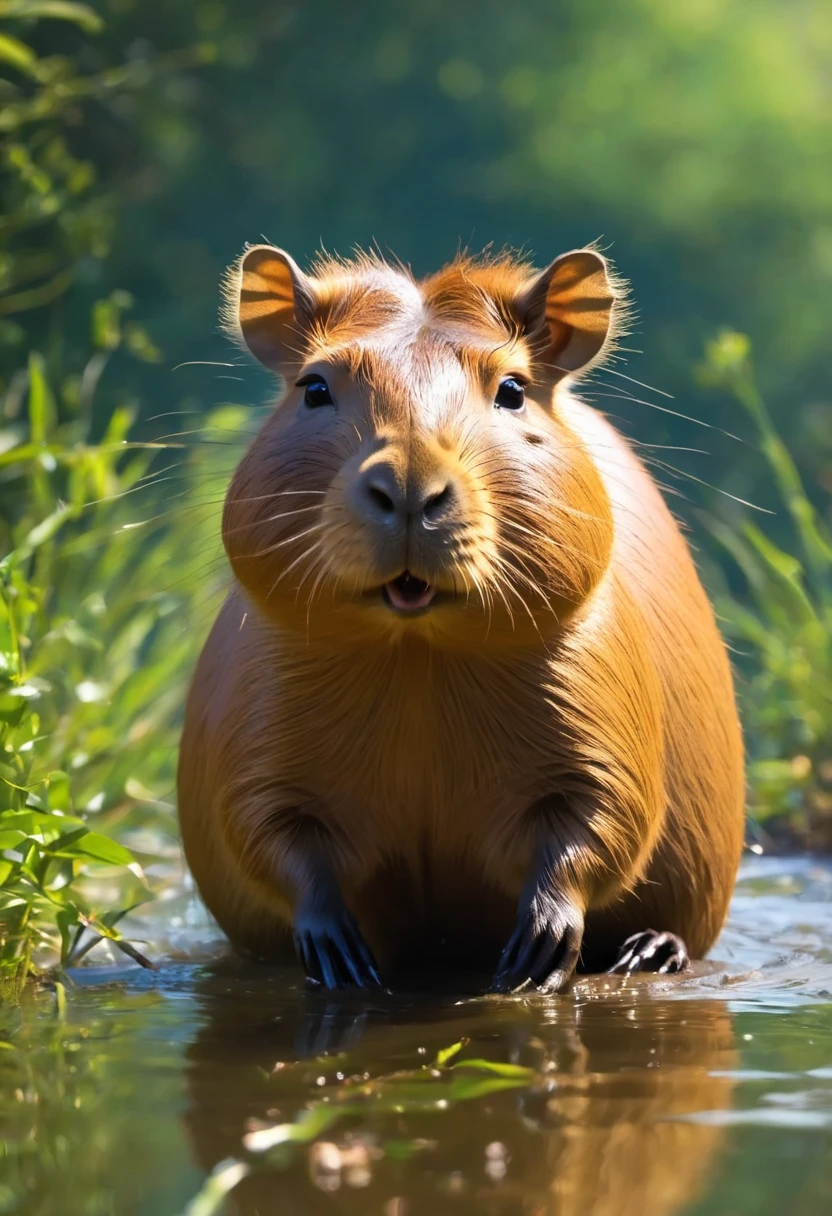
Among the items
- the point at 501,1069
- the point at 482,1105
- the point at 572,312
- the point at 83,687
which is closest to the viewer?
the point at 482,1105

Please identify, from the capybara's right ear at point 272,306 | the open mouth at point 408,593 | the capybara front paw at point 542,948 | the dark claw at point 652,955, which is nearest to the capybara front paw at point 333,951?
the capybara front paw at point 542,948

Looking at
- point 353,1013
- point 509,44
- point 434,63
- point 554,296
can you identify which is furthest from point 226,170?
point 353,1013

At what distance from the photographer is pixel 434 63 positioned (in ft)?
44.8

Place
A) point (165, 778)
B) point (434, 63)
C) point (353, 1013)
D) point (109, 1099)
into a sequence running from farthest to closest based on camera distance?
1. point (434, 63)
2. point (165, 778)
3. point (353, 1013)
4. point (109, 1099)

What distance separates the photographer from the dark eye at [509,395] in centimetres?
326

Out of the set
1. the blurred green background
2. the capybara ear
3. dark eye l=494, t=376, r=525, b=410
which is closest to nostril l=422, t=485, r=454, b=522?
dark eye l=494, t=376, r=525, b=410

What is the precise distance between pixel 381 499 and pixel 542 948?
0.96 meters

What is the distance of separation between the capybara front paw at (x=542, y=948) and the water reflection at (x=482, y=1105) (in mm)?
89

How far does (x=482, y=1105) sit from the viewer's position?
2180 mm

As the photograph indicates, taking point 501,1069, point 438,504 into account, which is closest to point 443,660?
point 438,504

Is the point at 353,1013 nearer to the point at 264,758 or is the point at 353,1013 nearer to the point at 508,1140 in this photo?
the point at 264,758

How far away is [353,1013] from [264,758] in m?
0.63

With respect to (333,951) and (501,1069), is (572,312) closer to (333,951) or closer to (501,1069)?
(333,951)

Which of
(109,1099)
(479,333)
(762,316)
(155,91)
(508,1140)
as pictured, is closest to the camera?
(508,1140)
